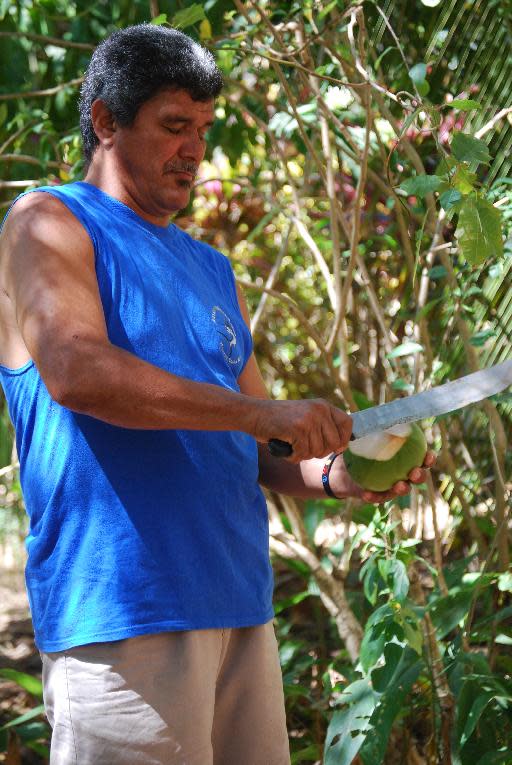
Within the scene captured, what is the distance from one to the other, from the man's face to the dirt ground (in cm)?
188

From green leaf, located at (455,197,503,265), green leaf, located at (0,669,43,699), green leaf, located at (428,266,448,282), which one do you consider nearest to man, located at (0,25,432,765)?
green leaf, located at (455,197,503,265)

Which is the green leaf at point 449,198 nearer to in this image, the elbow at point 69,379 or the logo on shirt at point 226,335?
the logo on shirt at point 226,335

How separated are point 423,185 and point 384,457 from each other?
0.53 meters

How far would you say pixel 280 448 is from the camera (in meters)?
1.63

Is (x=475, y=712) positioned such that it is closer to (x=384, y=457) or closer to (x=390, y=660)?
(x=390, y=660)

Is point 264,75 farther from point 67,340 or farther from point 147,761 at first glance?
point 147,761

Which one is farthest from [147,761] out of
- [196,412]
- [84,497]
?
[196,412]

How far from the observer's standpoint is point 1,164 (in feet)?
11.8

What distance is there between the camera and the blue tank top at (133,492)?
1.62 m

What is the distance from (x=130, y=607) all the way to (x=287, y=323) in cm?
361

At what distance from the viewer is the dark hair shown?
180 centimetres

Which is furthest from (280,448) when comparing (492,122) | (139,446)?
(492,122)

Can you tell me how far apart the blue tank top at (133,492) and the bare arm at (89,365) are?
0.08m

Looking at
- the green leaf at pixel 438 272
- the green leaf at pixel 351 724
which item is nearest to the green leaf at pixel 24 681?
the green leaf at pixel 351 724
